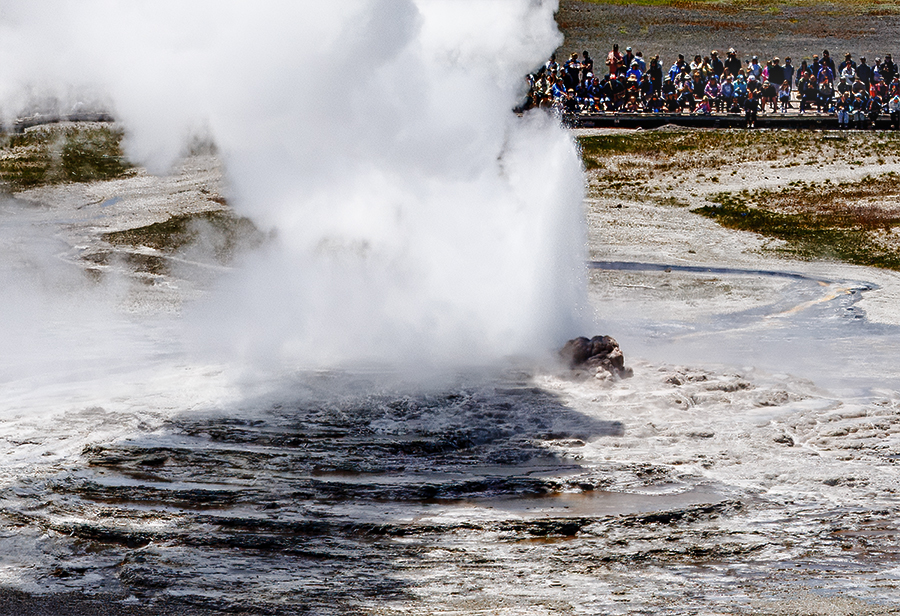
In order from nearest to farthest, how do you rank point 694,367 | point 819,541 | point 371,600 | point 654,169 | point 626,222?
point 371,600
point 819,541
point 694,367
point 626,222
point 654,169

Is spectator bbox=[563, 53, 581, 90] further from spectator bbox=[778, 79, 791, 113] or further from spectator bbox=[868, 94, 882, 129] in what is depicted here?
spectator bbox=[868, 94, 882, 129]

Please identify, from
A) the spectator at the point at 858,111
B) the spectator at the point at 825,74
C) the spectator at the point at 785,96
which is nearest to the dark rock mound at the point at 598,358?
the spectator at the point at 858,111

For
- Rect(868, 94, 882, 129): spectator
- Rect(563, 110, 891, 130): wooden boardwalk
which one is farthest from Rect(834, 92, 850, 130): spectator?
Rect(868, 94, 882, 129): spectator

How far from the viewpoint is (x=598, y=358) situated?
13.2m

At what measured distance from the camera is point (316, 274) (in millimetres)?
15633

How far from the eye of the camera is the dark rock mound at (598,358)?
13.1 meters

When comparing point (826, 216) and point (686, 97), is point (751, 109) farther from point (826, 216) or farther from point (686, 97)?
point (826, 216)

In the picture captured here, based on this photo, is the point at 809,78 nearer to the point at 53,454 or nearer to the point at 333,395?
the point at 333,395

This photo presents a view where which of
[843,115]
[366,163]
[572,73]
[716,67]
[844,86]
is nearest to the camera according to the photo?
[366,163]

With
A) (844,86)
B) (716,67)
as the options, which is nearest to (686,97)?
(716,67)

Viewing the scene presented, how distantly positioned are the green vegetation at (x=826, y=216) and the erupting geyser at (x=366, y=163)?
7849 millimetres

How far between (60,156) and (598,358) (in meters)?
22.2

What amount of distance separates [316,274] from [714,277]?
7.81 meters

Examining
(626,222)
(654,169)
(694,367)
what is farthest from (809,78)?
(694,367)
